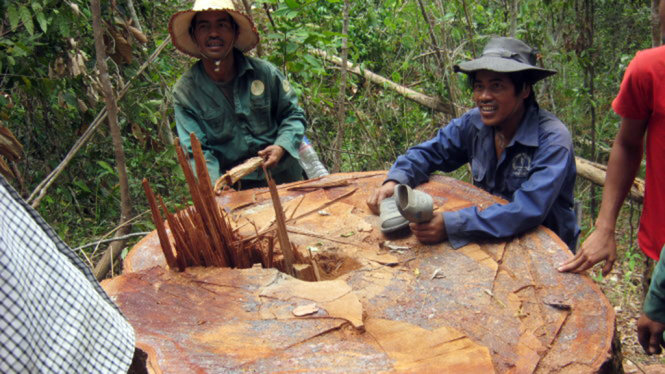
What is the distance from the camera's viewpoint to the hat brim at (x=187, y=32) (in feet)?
9.95

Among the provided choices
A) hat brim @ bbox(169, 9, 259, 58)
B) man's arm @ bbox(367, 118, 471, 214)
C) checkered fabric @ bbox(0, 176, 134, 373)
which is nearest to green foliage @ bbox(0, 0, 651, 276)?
hat brim @ bbox(169, 9, 259, 58)

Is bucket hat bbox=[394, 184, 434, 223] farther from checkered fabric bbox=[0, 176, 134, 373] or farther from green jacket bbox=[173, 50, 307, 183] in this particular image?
green jacket bbox=[173, 50, 307, 183]

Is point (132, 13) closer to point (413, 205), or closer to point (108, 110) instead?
point (108, 110)

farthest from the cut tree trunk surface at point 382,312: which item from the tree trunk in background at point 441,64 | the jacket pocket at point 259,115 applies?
the tree trunk in background at point 441,64

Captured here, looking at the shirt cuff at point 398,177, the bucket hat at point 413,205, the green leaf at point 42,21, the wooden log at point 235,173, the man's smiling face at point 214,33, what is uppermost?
the green leaf at point 42,21

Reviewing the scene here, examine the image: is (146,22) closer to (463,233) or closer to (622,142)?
(463,233)

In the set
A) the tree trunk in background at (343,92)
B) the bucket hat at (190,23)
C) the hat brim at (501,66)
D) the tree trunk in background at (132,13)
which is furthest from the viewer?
the tree trunk in background at (343,92)

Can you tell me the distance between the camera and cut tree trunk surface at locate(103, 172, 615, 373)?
1407mm

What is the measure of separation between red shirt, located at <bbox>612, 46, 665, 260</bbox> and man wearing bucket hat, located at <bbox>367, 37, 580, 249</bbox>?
1.01 feet

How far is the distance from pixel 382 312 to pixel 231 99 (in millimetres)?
2036

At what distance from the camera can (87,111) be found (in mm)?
3559

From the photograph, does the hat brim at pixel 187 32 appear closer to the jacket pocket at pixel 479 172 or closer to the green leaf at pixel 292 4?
the green leaf at pixel 292 4

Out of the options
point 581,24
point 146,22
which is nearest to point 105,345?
point 146,22

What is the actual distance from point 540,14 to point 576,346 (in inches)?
191
